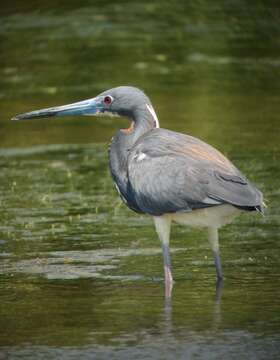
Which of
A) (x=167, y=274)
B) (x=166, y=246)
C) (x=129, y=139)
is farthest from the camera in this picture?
(x=129, y=139)

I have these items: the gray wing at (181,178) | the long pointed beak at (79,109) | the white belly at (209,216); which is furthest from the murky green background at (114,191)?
the long pointed beak at (79,109)

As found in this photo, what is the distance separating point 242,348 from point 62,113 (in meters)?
3.76

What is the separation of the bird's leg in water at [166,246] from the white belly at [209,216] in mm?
79

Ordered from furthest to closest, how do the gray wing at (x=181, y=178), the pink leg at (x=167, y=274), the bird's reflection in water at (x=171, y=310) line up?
the pink leg at (x=167, y=274), the gray wing at (x=181, y=178), the bird's reflection in water at (x=171, y=310)

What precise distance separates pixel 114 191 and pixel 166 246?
3848 millimetres

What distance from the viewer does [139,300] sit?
9719mm

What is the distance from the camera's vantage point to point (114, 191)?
1400 centimetres

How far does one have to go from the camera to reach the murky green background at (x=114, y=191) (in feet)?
29.2

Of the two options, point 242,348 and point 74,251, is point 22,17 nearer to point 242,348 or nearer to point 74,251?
point 74,251

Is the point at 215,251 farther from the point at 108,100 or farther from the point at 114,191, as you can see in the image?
the point at 114,191

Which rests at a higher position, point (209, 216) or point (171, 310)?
point (209, 216)

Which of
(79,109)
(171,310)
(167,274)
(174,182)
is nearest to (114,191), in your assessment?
(79,109)

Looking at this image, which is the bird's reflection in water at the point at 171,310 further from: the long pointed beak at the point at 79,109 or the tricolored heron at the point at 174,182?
the long pointed beak at the point at 79,109

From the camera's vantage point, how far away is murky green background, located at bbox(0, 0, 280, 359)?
8.91 m
